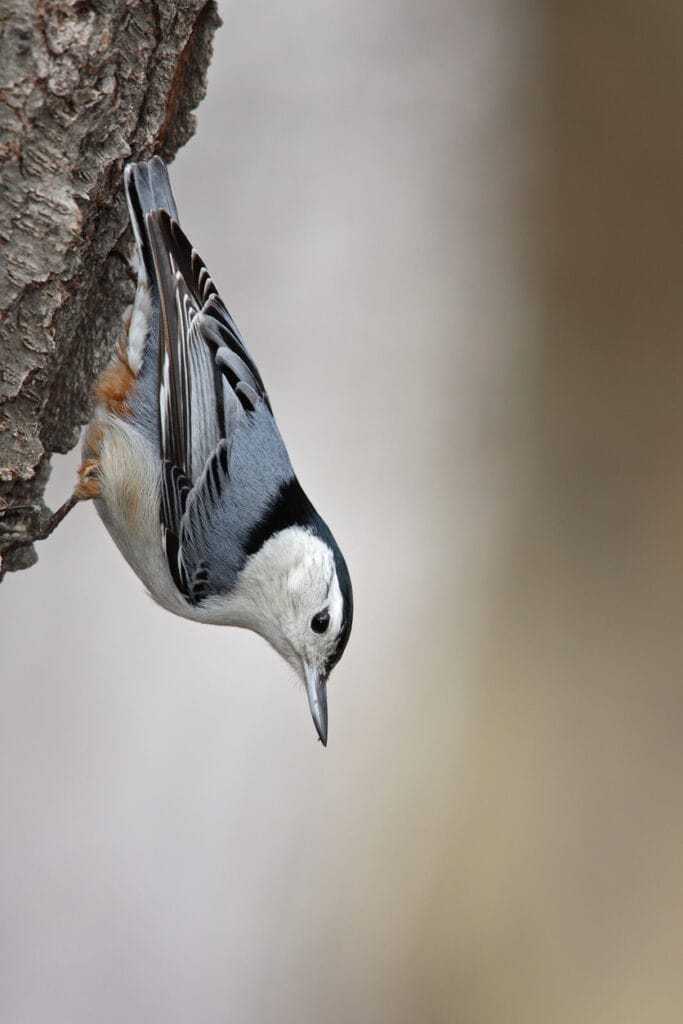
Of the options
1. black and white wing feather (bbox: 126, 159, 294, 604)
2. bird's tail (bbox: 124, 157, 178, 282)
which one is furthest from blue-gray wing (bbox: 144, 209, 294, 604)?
bird's tail (bbox: 124, 157, 178, 282)

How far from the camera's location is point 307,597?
7.47ft

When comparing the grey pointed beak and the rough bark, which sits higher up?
the rough bark

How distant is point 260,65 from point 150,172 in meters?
1.29

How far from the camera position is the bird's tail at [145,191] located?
6.50ft

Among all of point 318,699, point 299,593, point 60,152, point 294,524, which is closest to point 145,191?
point 60,152

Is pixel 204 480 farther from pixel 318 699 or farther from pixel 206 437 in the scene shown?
pixel 318 699

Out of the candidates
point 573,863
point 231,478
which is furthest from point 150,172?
point 573,863

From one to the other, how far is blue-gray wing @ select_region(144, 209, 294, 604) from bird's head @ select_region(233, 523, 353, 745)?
0.27ft

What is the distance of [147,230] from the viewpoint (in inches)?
82.2

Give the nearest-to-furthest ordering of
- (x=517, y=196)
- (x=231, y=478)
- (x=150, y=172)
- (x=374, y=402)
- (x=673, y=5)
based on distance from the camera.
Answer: (x=150, y=172) → (x=231, y=478) → (x=673, y=5) → (x=517, y=196) → (x=374, y=402)

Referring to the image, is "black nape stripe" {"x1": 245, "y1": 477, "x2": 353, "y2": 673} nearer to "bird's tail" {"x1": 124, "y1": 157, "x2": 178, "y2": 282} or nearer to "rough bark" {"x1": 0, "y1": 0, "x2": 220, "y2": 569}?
"rough bark" {"x1": 0, "y1": 0, "x2": 220, "y2": 569}

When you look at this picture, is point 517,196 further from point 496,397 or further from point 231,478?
point 231,478

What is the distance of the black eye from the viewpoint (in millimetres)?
2270

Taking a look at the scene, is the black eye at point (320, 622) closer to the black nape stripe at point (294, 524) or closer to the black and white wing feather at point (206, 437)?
the black nape stripe at point (294, 524)
